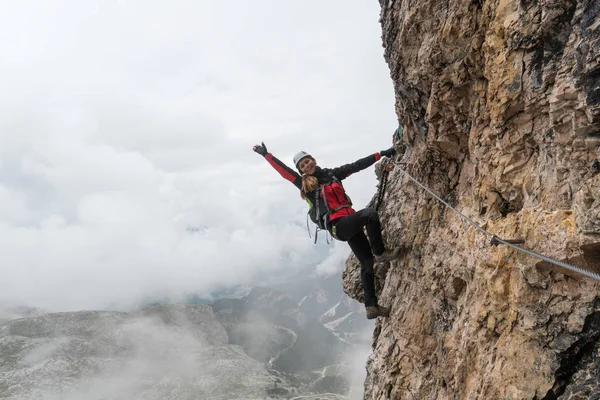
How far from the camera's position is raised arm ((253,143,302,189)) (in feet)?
36.1

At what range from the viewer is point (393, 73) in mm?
9836

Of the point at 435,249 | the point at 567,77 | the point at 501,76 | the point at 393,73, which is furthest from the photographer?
the point at 393,73

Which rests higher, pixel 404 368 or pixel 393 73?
pixel 393 73

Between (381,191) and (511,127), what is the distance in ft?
22.9

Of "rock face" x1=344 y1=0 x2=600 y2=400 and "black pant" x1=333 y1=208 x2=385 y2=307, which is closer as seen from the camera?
"rock face" x1=344 y1=0 x2=600 y2=400

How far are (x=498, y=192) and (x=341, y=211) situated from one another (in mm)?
4179

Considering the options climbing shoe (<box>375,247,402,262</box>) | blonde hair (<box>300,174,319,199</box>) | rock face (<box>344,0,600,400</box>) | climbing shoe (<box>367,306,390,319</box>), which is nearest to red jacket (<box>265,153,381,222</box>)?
blonde hair (<box>300,174,319,199</box>)

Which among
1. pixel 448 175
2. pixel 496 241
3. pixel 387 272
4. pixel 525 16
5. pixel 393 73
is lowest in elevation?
pixel 387 272

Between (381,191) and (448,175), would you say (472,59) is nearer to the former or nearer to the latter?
(448,175)

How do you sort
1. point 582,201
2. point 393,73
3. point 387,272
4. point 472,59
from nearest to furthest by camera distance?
point 582,201, point 472,59, point 393,73, point 387,272

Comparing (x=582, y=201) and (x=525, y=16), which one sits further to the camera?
(x=525, y=16)

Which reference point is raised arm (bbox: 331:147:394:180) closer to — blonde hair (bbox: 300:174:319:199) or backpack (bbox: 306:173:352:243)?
backpack (bbox: 306:173:352:243)

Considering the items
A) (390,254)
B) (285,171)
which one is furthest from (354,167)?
(390,254)

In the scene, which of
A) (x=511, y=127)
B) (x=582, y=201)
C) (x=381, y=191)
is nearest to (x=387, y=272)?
(x=381, y=191)
